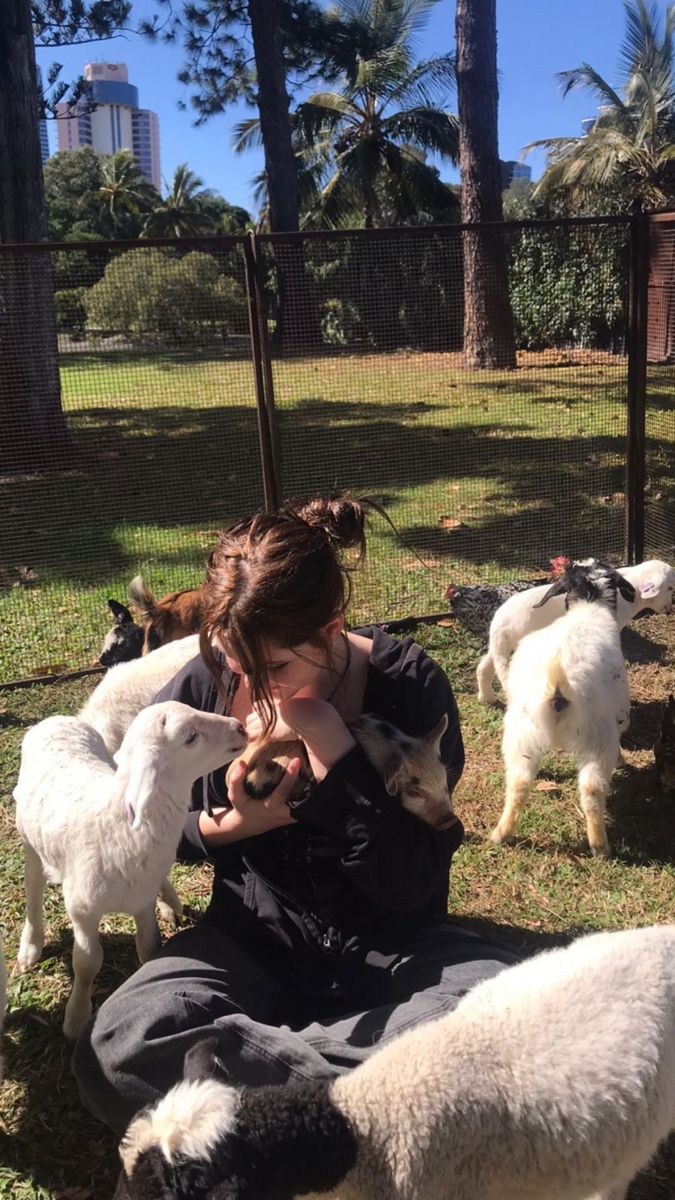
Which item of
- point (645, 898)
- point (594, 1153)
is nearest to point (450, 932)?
point (594, 1153)

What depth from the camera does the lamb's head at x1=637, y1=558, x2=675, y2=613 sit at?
533 centimetres

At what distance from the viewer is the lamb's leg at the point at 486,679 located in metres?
5.14

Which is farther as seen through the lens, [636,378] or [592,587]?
[636,378]

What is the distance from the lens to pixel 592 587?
15.7ft

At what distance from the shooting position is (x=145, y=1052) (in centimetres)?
215

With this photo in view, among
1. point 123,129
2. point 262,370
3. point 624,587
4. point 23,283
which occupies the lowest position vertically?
point 624,587

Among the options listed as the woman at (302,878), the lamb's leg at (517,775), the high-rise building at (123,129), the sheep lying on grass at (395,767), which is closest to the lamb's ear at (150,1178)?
the woman at (302,878)

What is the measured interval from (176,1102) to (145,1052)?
0.52 meters

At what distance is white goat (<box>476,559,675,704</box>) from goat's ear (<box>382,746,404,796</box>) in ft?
8.26

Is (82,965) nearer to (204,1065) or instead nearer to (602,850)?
(204,1065)

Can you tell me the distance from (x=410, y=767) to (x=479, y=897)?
1.46m

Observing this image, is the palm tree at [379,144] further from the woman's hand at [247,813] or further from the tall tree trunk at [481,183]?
the woman's hand at [247,813]

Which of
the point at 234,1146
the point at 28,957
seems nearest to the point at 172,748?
the point at 234,1146

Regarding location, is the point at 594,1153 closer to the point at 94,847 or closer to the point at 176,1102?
the point at 176,1102
